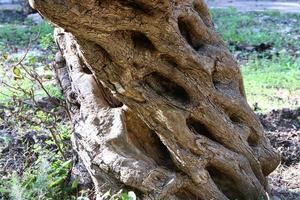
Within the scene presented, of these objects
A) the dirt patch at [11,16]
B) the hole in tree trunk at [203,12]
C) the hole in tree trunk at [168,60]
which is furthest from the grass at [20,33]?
the hole in tree trunk at [168,60]

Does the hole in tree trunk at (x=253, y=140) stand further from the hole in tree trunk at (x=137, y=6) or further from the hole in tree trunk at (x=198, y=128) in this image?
the hole in tree trunk at (x=137, y=6)

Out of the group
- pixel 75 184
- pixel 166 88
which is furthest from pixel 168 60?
pixel 75 184

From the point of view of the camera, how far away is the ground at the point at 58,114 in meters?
3.53

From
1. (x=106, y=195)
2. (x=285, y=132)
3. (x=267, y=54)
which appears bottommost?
(x=267, y=54)

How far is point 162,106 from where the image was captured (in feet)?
9.66

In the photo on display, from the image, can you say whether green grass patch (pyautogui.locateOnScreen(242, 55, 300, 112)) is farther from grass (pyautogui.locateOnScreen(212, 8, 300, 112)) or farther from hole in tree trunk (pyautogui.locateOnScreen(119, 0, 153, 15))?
hole in tree trunk (pyautogui.locateOnScreen(119, 0, 153, 15))

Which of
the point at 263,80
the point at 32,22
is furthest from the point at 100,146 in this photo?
the point at 32,22

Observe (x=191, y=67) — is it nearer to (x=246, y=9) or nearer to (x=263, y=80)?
(x=263, y=80)

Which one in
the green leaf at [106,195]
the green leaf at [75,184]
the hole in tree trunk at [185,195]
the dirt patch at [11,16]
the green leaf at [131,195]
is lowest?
the dirt patch at [11,16]

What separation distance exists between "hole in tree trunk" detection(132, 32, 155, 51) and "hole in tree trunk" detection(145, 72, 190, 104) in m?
0.16

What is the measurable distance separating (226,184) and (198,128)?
0.40 metres

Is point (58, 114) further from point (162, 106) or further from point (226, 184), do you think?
point (162, 106)

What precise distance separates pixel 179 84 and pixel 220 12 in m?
11.2

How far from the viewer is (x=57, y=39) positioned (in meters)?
3.61
